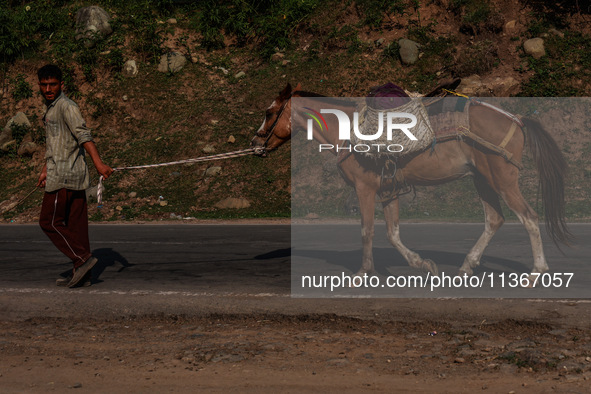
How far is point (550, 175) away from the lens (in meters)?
8.14

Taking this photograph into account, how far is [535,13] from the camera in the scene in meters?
24.8

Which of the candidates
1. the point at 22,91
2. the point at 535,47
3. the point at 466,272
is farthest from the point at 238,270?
the point at 22,91

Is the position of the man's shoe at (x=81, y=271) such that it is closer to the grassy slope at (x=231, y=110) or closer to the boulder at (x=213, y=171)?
the grassy slope at (x=231, y=110)

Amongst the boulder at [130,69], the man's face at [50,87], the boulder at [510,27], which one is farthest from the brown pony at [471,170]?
the boulder at [130,69]

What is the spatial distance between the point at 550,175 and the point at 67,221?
563cm

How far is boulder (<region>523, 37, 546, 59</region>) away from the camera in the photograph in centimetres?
2311

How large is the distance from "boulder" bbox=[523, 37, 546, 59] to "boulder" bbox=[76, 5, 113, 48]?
16322 millimetres

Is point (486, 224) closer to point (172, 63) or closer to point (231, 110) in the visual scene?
point (231, 110)

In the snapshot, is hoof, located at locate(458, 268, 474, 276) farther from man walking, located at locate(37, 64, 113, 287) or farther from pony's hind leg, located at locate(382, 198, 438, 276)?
man walking, located at locate(37, 64, 113, 287)

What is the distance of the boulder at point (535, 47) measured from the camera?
23.1m

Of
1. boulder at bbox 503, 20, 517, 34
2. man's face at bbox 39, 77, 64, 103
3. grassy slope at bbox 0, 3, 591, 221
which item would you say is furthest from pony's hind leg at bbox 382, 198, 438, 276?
boulder at bbox 503, 20, 517, 34

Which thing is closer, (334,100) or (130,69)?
(334,100)

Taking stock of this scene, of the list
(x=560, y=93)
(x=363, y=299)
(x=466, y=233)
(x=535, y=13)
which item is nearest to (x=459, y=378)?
(x=363, y=299)

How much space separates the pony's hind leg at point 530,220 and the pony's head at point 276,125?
2.56 m
